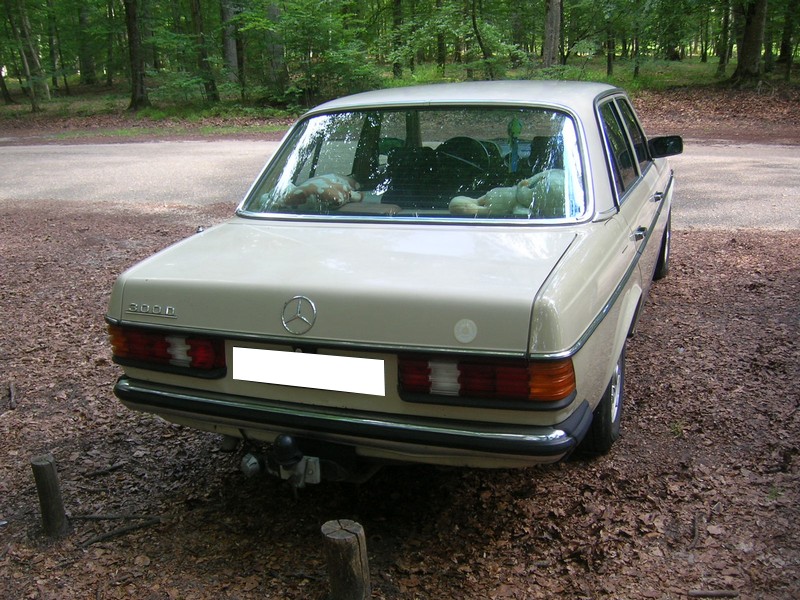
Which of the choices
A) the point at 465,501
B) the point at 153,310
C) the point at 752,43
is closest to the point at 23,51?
the point at 752,43

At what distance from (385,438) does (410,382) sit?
215 millimetres

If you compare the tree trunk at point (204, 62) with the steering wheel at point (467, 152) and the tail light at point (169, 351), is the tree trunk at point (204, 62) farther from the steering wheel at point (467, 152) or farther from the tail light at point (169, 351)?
the tail light at point (169, 351)

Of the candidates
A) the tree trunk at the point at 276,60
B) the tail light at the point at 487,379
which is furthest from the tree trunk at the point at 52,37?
the tail light at the point at 487,379

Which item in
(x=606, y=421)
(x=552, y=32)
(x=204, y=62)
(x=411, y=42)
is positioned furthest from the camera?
(x=204, y=62)

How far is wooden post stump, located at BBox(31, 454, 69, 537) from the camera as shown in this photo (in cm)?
276

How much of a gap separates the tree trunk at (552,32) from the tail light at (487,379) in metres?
16.7

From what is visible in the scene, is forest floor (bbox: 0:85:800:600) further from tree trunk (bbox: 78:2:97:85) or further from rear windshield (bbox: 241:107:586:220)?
tree trunk (bbox: 78:2:97:85)

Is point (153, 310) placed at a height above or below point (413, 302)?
below

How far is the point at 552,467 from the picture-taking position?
3.19 meters

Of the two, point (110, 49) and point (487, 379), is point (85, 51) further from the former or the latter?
point (487, 379)

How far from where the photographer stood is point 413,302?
2197 millimetres

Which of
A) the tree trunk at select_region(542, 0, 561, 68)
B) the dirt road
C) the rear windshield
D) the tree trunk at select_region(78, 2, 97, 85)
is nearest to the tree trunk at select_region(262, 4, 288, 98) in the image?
the tree trunk at select_region(542, 0, 561, 68)

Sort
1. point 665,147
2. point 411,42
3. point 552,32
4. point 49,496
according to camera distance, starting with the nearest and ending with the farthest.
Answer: point 49,496 < point 665,147 < point 552,32 < point 411,42

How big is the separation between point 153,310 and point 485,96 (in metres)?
1.94
